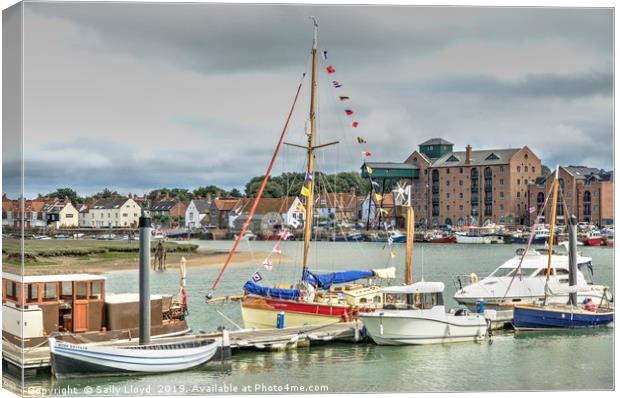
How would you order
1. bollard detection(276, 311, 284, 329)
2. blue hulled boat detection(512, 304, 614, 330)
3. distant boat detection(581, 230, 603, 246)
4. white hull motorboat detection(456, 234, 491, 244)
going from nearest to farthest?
bollard detection(276, 311, 284, 329), blue hulled boat detection(512, 304, 614, 330), distant boat detection(581, 230, 603, 246), white hull motorboat detection(456, 234, 491, 244)

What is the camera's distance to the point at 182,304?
1838 cm

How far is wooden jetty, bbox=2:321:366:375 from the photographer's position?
47.3ft

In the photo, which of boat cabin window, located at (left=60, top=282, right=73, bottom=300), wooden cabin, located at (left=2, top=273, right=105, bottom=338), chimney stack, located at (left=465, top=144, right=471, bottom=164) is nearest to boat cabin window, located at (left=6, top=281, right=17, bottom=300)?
wooden cabin, located at (left=2, top=273, right=105, bottom=338)

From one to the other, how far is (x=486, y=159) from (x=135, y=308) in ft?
47.8

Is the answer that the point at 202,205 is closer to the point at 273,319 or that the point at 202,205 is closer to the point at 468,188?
the point at 468,188

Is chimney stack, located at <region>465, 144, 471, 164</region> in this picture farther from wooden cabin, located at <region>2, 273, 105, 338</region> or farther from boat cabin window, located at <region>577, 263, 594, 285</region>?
wooden cabin, located at <region>2, 273, 105, 338</region>

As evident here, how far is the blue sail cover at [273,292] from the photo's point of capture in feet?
64.4

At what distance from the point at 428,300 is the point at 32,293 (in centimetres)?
715

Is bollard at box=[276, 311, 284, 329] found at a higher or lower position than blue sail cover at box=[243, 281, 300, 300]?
lower

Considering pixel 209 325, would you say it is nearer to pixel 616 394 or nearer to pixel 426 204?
pixel 616 394

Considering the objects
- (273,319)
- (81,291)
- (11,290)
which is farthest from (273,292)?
(11,290)

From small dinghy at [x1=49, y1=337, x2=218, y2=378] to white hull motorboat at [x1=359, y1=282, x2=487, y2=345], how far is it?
4.29 metres

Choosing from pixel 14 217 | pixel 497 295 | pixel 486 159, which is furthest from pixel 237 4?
pixel 486 159

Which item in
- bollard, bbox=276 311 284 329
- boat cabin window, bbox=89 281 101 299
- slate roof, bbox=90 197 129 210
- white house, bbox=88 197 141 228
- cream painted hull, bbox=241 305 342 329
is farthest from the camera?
white house, bbox=88 197 141 228
